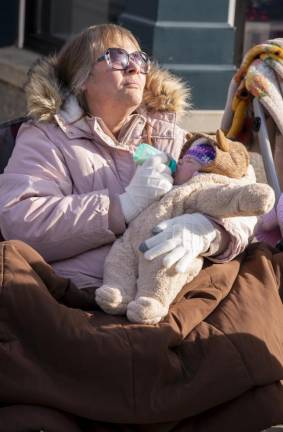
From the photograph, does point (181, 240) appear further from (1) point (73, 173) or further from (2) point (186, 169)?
(1) point (73, 173)

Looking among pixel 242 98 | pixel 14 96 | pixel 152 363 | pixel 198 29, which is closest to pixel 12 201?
pixel 152 363

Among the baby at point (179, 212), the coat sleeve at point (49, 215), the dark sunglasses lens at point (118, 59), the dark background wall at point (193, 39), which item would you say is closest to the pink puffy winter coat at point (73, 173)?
the coat sleeve at point (49, 215)

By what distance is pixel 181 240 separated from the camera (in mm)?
3496

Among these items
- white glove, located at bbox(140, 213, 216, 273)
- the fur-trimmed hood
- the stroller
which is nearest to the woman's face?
the fur-trimmed hood

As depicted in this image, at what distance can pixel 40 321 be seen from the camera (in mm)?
3352

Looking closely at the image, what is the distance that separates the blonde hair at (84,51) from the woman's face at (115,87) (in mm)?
33

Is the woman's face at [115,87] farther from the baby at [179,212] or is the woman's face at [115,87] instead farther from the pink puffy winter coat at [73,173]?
the baby at [179,212]

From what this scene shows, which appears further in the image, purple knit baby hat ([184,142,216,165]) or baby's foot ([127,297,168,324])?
purple knit baby hat ([184,142,216,165])

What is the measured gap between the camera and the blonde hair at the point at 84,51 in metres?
4.03

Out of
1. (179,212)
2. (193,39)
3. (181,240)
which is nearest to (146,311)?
(181,240)

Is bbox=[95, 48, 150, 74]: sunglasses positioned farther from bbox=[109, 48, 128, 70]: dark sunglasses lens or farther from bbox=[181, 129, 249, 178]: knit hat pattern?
bbox=[181, 129, 249, 178]: knit hat pattern

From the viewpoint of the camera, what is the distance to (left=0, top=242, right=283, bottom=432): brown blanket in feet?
10.9

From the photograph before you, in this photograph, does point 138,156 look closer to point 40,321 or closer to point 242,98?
point 40,321

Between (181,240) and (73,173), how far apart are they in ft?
1.97
